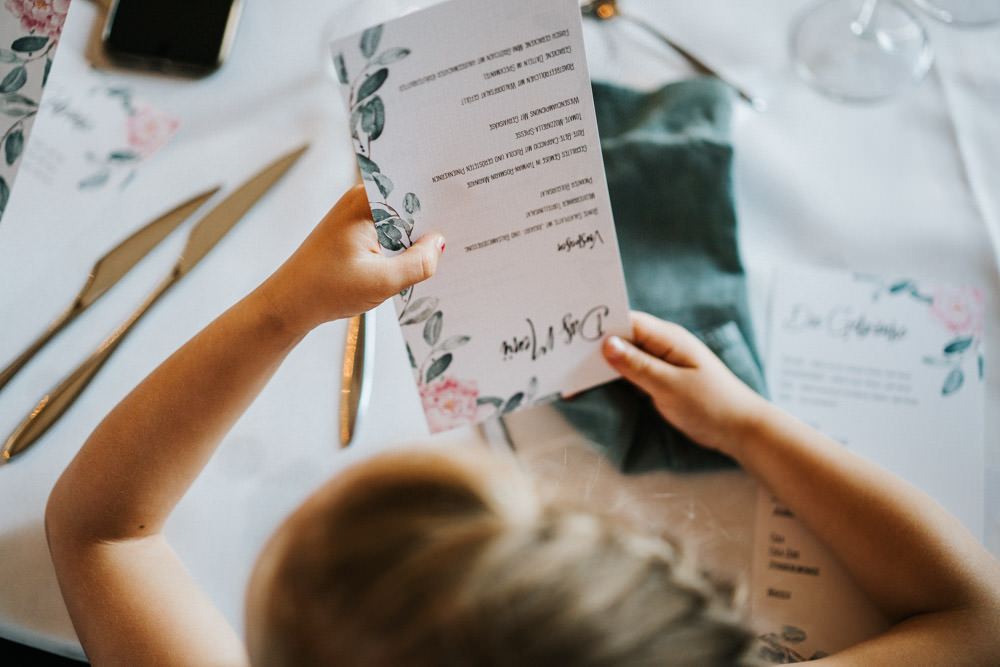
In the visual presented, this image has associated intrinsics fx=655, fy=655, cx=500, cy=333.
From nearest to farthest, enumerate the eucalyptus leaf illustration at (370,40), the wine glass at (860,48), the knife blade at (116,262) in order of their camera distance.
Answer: the eucalyptus leaf illustration at (370,40), the knife blade at (116,262), the wine glass at (860,48)

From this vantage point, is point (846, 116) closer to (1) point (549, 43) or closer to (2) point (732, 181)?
(2) point (732, 181)

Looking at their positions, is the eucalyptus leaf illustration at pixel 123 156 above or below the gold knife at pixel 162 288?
above

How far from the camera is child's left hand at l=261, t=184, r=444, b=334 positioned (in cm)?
33

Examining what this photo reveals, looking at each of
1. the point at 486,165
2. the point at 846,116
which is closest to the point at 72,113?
the point at 486,165

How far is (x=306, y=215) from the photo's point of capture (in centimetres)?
50

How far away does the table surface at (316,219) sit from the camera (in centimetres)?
46

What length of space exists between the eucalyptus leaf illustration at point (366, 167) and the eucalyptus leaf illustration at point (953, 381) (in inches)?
18.7

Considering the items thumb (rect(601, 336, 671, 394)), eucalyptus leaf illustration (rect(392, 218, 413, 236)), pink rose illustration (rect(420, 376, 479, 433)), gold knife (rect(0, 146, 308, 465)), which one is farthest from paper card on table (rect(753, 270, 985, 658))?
gold knife (rect(0, 146, 308, 465))

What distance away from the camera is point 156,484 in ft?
1.37

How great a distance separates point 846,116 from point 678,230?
0.21 metres

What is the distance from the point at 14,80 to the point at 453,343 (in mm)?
285

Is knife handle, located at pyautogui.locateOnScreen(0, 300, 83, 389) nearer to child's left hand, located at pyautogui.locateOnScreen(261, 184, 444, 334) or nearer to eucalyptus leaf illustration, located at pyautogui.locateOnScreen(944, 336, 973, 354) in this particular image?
child's left hand, located at pyautogui.locateOnScreen(261, 184, 444, 334)

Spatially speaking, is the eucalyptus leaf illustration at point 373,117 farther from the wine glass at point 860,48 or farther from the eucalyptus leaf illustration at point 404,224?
the wine glass at point 860,48

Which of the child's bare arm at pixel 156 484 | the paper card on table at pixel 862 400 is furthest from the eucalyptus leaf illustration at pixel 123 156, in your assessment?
the paper card on table at pixel 862 400
